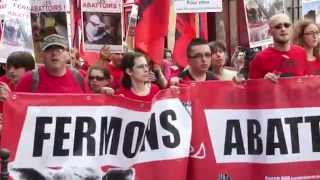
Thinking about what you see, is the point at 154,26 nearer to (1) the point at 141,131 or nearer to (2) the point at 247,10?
(2) the point at 247,10

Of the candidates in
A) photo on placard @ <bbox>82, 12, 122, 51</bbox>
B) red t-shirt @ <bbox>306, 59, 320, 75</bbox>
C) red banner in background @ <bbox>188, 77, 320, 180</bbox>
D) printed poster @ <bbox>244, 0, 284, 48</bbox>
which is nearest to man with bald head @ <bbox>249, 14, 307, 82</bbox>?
red t-shirt @ <bbox>306, 59, 320, 75</bbox>

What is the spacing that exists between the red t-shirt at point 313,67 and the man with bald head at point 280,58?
345 millimetres

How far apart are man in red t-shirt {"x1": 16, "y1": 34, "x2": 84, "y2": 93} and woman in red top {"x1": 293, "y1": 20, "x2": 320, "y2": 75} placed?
2423 millimetres

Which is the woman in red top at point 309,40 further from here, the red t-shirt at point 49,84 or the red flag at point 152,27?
the red t-shirt at point 49,84

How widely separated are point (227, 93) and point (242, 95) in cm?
13

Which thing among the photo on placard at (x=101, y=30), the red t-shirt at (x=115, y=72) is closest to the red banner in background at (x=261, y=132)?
the red t-shirt at (x=115, y=72)

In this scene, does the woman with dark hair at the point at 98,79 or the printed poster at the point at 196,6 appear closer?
the woman with dark hair at the point at 98,79

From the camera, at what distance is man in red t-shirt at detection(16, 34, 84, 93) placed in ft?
22.2

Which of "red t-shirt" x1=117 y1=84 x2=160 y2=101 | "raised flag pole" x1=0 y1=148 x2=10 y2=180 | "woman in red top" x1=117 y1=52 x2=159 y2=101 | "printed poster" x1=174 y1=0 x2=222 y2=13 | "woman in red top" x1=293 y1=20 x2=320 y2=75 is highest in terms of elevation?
"printed poster" x1=174 y1=0 x2=222 y2=13

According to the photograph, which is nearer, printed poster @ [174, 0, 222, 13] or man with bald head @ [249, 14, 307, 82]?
man with bald head @ [249, 14, 307, 82]

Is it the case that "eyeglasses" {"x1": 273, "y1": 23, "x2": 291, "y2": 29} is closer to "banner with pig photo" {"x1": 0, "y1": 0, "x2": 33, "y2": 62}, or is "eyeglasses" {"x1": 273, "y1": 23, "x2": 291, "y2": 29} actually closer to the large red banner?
the large red banner

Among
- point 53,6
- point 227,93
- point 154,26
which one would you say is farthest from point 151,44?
point 227,93

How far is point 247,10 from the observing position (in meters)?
9.66

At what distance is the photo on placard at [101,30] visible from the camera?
915cm
